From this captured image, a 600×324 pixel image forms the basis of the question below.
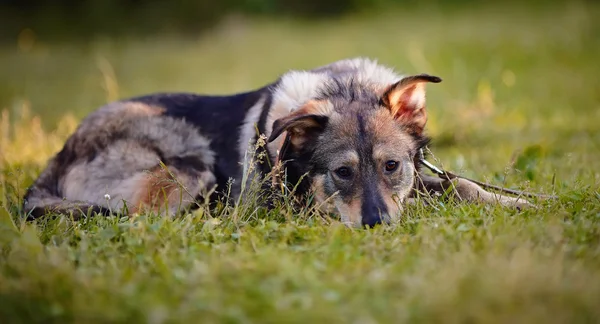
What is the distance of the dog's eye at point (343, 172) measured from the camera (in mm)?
4414

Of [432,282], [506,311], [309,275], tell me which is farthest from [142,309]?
[506,311]

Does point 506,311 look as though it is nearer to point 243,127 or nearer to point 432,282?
point 432,282

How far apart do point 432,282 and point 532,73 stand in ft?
36.4

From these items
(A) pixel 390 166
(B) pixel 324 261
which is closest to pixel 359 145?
(A) pixel 390 166

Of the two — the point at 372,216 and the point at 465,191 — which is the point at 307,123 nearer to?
the point at 372,216

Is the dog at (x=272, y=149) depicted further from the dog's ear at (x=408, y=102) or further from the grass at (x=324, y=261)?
the grass at (x=324, y=261)

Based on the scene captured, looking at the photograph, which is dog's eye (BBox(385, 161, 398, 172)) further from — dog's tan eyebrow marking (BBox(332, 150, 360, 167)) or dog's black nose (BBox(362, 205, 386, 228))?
dog's black nose (BBox(362, 205, 386, 228))

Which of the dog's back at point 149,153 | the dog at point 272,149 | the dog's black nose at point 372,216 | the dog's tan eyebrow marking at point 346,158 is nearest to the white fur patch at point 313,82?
the dog at point 272,149

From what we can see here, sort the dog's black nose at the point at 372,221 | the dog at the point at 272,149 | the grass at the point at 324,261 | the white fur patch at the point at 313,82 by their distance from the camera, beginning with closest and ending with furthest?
the grass at the point at 324,261 → the dog's black nose at the point at 372,221 → the dog at the point at 272,149 → the white fur patch at the point at 313,82

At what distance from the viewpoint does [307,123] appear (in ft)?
14.8

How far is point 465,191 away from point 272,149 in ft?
4.94

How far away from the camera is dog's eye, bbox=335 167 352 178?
4414 millimetres

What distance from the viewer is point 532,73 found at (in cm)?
1286

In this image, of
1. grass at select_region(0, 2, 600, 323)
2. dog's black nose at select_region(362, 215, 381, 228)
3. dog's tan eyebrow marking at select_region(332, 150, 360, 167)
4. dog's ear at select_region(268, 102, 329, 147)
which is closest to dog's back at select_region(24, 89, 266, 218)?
grass at select_region(0, 2, 600, 323)
